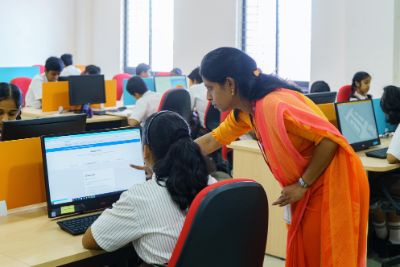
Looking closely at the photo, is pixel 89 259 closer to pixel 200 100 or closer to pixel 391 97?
pixel 391 97

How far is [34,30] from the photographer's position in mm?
9781

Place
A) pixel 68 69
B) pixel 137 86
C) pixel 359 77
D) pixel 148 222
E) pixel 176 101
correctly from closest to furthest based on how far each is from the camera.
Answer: pixel 148 222 < pixel 176 101 < pixel 137 86 < pixel 359 77 < pixel 68 69

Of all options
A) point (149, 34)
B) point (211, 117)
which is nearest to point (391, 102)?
point (211, 117)

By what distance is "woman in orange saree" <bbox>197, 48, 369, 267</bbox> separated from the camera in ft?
6.52

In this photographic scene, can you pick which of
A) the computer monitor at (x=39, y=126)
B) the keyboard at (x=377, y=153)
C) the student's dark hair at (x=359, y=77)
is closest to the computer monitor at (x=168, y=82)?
the student's dark hair at (x=359, y=77)

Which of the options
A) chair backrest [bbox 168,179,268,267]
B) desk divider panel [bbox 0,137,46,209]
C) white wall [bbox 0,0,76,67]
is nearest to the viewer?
chair backrest [bbox 168,179,268,267]

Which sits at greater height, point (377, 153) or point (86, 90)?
point (86, 90)

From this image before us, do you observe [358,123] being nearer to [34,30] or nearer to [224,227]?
[224,227]

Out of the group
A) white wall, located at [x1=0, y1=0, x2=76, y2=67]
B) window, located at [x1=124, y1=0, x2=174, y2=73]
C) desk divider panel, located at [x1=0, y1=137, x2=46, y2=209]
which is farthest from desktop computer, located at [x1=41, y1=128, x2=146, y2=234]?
white wall, located at [x1=0, y1=0, x2=76, y2=67]

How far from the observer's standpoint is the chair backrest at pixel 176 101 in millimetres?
5020

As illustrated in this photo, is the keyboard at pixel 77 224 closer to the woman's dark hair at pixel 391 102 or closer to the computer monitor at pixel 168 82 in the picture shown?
the woman's dark hair at pixel 391 102

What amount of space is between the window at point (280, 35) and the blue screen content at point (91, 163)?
16.2ft

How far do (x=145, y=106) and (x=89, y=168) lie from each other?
2950 mm

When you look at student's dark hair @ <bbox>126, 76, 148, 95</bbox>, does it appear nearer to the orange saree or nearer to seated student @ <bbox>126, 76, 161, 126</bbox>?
seated student @ <bbox>126, 76, 161, 126</bbox>
